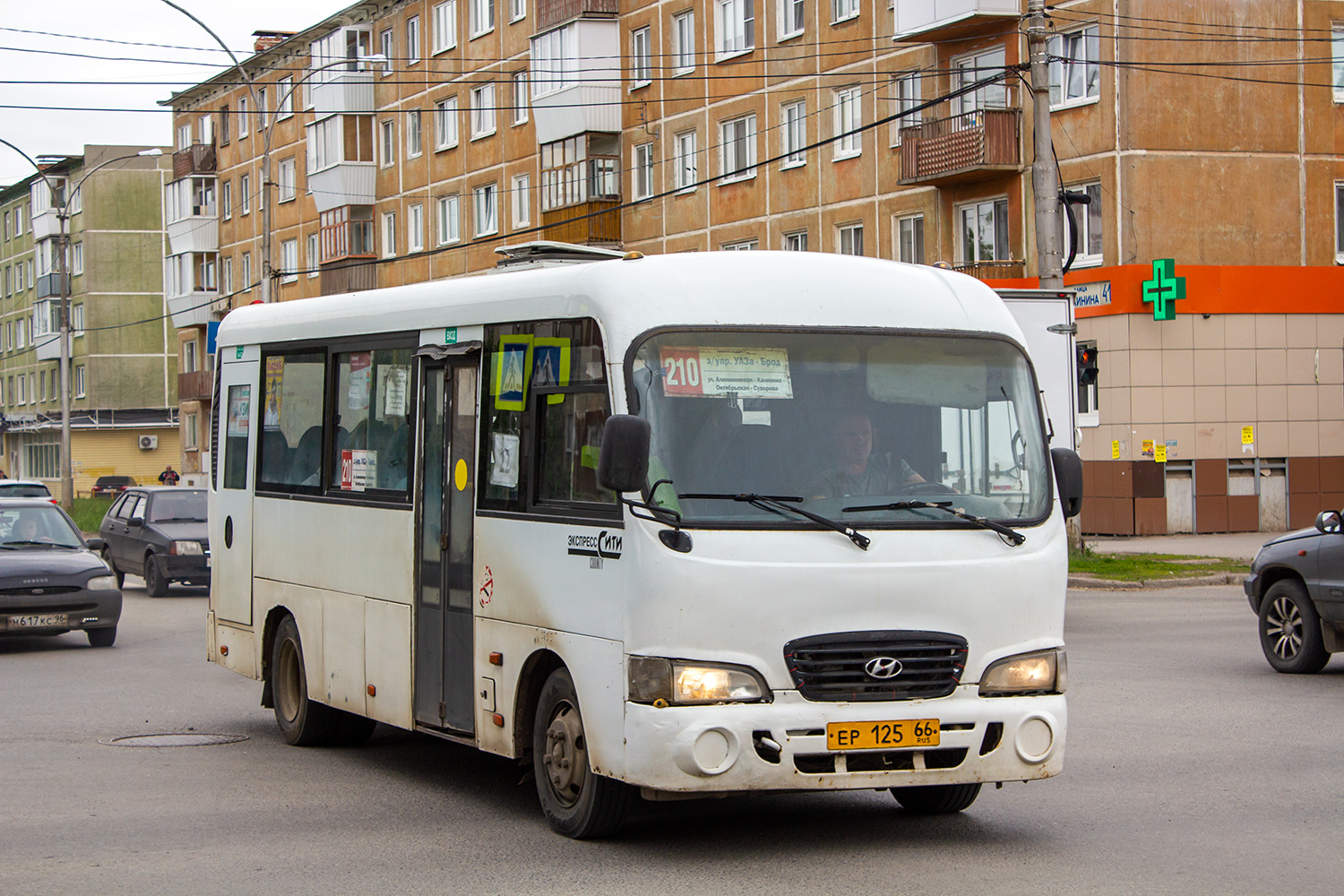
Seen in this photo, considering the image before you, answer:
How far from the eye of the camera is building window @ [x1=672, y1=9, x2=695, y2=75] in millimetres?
45281

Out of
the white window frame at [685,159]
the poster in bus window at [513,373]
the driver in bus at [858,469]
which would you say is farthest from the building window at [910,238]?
the driver in bus at [858,469]

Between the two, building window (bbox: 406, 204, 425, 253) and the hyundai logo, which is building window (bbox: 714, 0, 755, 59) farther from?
the hyundai logo

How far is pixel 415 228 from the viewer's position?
191 ft

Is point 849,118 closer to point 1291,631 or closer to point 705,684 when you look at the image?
point 1291,631

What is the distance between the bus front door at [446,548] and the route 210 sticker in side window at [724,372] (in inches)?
68.8

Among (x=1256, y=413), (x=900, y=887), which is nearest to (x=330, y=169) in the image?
A: (x=1256, y=413)

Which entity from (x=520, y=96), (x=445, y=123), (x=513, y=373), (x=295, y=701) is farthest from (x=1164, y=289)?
(x=445, y=123)

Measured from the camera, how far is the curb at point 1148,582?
2445 centimetres

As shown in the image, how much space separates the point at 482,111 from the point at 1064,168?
2433 cm

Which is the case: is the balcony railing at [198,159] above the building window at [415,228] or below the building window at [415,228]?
above

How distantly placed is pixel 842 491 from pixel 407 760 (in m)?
4.15

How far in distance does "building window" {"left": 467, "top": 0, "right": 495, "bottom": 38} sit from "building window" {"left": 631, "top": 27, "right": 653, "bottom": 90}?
8214 millimetres

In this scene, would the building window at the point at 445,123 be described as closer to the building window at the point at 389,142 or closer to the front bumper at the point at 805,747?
the building window at the point at 389,142

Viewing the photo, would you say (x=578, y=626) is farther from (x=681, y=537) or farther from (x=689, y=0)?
(x=689, y=0)
